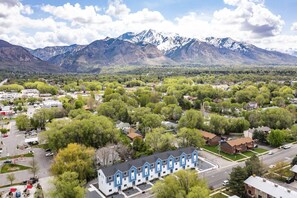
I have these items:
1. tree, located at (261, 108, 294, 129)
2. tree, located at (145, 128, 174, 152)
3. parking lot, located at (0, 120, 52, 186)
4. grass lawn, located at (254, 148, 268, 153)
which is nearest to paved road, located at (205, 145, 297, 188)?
grass lawn, located at (254, 148, 268, 153)

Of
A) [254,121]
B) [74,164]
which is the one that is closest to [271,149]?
[254,121]

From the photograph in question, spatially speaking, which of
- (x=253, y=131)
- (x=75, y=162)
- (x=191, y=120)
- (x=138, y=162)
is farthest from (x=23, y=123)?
(x=253, y=131)

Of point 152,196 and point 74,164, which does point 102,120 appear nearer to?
point 74,164

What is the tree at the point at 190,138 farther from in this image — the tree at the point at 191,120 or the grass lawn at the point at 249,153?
the tree at the point at 191,120

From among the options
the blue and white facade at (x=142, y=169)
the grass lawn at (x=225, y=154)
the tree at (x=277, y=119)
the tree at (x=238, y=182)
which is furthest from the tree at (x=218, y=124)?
the tree at (x=238, y=182)

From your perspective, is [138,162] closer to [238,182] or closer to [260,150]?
[238,182]
